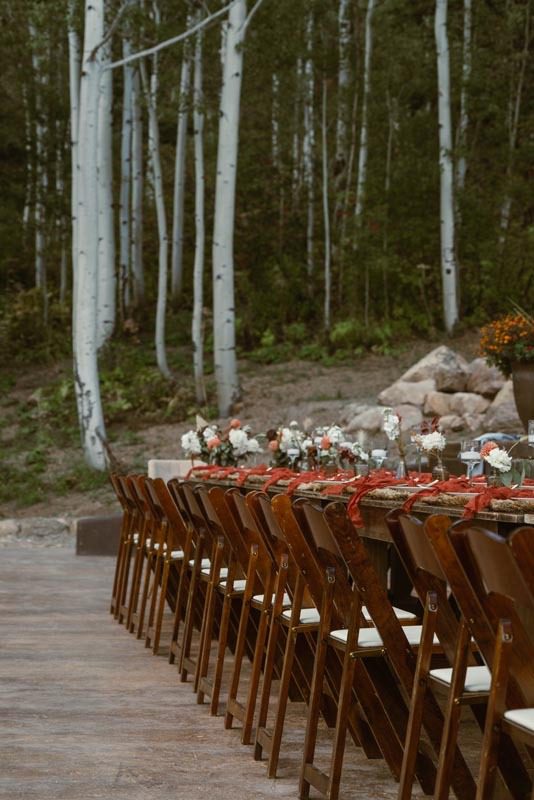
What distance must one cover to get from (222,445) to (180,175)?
52.0ft

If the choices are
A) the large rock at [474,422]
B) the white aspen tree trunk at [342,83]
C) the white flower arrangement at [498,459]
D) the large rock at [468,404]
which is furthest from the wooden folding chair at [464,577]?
the white aspen tree trunk at [342,83]

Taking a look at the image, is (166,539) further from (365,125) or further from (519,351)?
(365,125)

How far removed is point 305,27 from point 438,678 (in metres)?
22.3

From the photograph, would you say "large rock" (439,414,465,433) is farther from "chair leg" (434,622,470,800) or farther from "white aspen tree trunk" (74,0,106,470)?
"chair leg" (434,622,470,800)

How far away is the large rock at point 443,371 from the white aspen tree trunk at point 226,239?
2933 mm

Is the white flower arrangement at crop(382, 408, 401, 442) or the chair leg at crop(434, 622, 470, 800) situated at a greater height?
the white flower arrangement at crop(382, 408, 401, 442)

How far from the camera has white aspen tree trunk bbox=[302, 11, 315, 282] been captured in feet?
80.6

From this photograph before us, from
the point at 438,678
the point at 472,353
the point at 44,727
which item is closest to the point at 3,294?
the point at 472,353

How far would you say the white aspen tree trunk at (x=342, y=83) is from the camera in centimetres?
2416

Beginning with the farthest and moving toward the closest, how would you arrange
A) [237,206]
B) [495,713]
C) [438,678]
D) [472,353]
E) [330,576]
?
[237,206] → [472,353] → [330,576] → [438,678] → [495,713]

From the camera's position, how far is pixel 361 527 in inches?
197

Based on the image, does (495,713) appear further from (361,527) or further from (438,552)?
(361,527)

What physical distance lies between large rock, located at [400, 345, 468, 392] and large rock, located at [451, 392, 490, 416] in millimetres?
482

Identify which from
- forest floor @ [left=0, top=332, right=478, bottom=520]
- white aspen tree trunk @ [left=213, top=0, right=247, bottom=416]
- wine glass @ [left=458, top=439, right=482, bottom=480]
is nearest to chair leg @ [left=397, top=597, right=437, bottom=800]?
wine glass @ [left=458, top=439, right=482, bottom=480]
